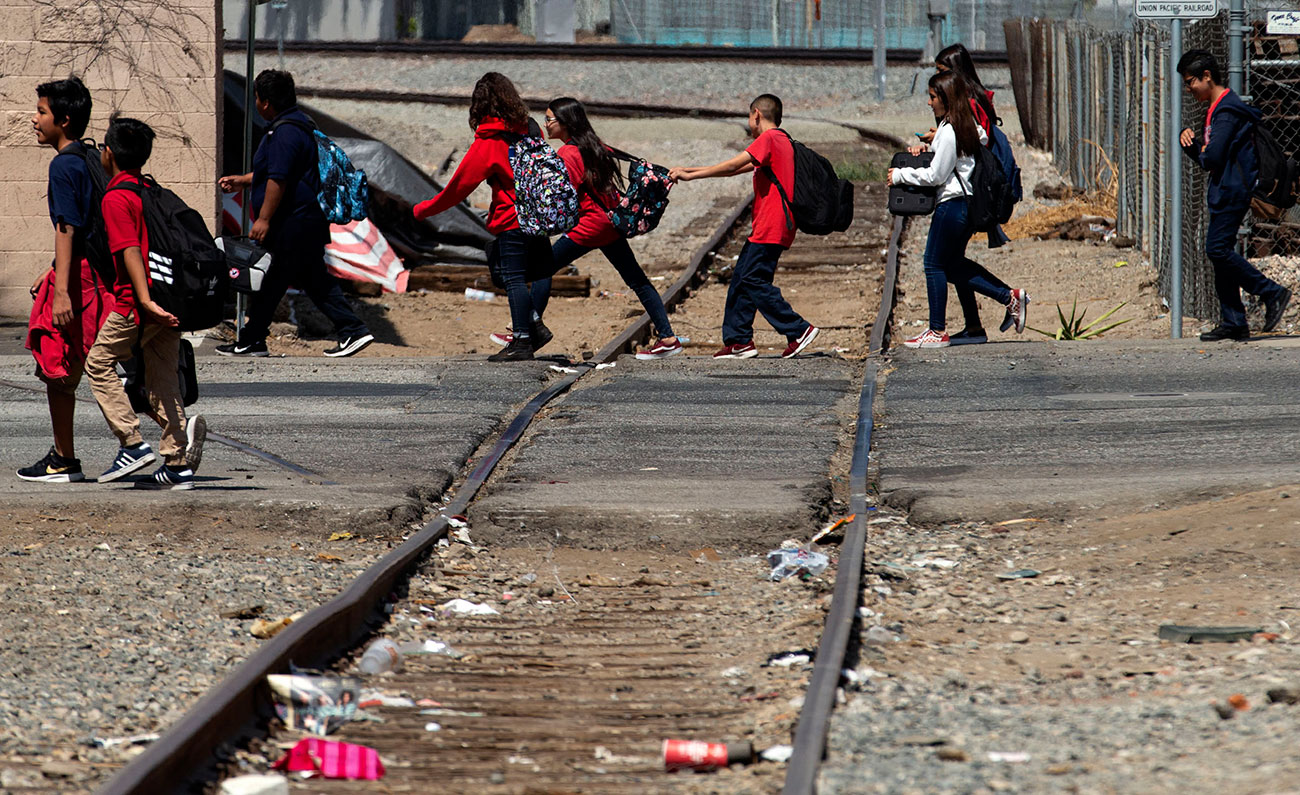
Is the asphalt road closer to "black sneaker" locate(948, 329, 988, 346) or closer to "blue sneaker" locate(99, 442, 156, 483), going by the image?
"black sneaker" locate(948, 329, 988, 346)

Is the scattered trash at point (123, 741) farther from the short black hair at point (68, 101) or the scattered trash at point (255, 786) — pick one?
the short black hair at point (68, 101)

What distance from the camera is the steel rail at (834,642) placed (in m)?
3.83

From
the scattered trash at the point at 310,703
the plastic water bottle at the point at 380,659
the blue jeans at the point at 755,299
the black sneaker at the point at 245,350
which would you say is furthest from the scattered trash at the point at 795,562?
the black sneaker at the point at 245,350

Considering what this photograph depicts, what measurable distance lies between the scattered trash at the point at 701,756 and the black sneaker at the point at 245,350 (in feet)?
27.7

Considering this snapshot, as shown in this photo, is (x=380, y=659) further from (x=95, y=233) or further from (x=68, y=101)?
(x=68, y=101)

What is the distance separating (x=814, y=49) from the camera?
36531 mm

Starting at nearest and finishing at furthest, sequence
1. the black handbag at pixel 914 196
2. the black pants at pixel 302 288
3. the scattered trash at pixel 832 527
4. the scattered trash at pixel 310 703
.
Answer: the scattered trash at pixel 310 703
the scattered trash at pixel 832 527
the black handbag at pixel 914 196
the black pants at pixel 302 288

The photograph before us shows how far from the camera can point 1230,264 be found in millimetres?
10438

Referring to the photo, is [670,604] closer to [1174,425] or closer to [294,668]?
[294,668]

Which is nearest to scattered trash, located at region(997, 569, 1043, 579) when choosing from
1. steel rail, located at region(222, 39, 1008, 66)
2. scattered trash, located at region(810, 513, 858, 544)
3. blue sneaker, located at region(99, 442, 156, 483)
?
scattered trash, located at region(810, 513, 858, 544)

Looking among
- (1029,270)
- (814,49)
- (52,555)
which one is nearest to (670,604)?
(52,555)

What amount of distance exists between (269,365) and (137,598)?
5.97 m

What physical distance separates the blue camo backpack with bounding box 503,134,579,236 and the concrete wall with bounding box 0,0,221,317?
3924 mm

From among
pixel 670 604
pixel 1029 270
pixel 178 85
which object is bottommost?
pixel 670 604
